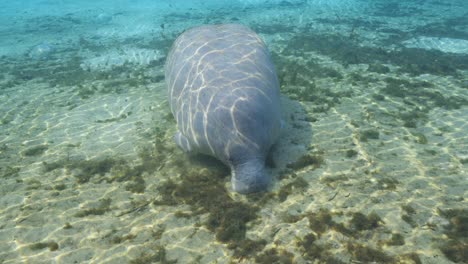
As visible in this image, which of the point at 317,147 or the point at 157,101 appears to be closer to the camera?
the point at 317,147

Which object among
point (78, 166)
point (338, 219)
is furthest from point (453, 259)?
point (78, 166)

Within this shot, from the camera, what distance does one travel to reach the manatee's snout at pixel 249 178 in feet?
18.8

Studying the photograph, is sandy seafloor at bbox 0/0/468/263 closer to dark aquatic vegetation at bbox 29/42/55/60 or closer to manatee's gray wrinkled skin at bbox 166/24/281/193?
manatee's gray wrinkled skin at bbox 166/24/281/193

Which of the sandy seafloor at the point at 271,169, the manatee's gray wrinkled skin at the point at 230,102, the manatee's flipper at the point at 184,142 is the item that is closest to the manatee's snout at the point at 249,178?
the manatee's gray wrinkled skin at the point at 230,102

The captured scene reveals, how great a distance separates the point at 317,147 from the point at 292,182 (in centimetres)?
146

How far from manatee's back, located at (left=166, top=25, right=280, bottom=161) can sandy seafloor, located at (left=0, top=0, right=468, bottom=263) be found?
76 cm

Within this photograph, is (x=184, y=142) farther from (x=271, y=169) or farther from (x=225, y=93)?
(x=271, y=169)

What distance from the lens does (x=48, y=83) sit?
1321cm

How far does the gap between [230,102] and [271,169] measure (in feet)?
4.92

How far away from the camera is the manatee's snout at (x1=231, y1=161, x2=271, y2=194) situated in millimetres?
5727

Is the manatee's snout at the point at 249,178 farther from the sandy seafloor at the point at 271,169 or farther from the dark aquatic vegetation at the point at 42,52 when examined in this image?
the dark aquatic vegetation at the point at 42,52

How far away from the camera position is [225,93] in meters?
6.16

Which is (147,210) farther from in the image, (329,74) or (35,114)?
(329,74)

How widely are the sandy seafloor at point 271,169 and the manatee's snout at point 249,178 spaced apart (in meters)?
0.18
